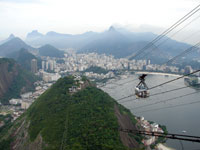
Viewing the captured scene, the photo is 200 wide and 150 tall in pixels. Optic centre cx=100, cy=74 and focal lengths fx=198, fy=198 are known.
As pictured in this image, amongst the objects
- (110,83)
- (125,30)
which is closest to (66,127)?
(110,83)

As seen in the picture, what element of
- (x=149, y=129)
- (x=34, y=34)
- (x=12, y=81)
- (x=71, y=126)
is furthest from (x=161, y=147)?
(x=34, y=34)

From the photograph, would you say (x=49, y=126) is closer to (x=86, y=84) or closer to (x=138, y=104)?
(x=86, y=84)

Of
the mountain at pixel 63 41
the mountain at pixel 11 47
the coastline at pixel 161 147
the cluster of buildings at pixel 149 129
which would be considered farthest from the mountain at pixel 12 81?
the mountain at pixel 63 41

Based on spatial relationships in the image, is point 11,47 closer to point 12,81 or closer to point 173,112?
point 12,81

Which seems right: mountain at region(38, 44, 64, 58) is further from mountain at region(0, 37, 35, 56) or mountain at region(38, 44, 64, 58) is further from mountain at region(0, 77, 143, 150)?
mountain at region(0, 77, 143, 150)

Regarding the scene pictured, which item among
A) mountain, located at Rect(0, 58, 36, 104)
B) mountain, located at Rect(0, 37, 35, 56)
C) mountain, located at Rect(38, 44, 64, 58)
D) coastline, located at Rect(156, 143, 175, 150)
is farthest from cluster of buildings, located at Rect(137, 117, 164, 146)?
mountain, located at Rect(0, 37, 35, 56)
